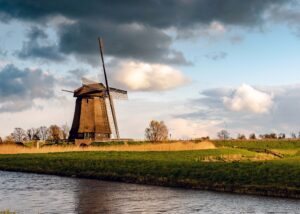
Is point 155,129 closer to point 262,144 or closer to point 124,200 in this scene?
point 262,144

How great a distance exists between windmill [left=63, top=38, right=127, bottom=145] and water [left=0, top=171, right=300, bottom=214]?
37316 mm

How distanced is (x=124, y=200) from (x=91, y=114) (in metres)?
44.7

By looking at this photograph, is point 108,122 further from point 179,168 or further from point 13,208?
point 13,208

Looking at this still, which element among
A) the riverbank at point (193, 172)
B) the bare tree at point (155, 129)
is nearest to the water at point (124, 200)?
the riverbank at point (193, 172)

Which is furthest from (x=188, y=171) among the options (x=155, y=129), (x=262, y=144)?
(x=155, y=129)

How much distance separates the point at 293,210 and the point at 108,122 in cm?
5079

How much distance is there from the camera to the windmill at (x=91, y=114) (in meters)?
66.4

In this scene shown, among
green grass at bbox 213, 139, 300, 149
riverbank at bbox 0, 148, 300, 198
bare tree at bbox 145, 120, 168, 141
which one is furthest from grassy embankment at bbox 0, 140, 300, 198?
bare tree at bbox 145, 120, 168, 141

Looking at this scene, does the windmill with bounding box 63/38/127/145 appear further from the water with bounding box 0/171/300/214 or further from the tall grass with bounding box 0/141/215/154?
the water with bounding box 0/171/300/214

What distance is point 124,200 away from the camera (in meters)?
22.3

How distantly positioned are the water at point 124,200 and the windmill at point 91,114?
37.3 meters

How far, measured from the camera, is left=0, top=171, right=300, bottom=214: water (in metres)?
19.4

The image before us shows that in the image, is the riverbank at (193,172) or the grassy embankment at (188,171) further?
the grassy embankment at (188,171)

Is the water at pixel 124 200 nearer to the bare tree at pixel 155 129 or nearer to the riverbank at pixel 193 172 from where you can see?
the riverbank at pixel 193 172
